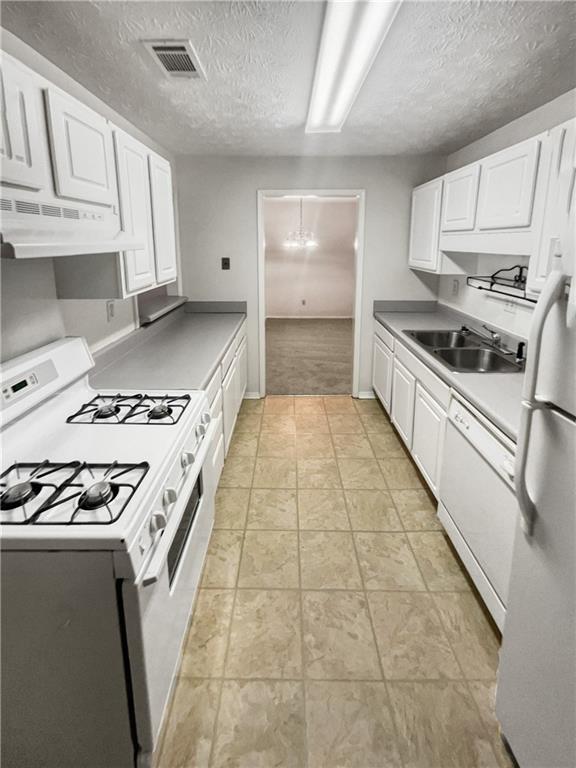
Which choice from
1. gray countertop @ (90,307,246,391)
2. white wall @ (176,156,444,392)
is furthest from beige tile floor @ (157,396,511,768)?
white wall @ (176,156,444,392)

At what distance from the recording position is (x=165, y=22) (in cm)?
166

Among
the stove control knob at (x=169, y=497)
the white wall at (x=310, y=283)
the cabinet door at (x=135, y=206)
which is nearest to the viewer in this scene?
the stove control knob at (x=169, y=497)

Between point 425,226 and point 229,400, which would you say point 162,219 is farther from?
point 425,226

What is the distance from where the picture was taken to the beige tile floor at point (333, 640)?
5.08 feet

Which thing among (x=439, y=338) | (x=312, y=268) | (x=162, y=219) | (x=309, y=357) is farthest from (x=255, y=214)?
(x=312, y=268)

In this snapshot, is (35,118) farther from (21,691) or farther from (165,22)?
(21,691)

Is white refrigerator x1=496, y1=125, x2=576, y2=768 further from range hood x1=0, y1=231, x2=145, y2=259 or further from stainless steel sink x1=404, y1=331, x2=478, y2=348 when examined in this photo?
stainless steel sink x1=404, y1=331, x2=478, y2=348

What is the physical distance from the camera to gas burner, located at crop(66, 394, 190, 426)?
6.05ft

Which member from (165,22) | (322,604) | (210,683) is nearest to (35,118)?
(165,22)

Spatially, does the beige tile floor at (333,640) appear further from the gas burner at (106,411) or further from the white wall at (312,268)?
the white wall at (312,268)

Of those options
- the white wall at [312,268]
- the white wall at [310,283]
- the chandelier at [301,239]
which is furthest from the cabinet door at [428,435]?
the white wall at [310,283]

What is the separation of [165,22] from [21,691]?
215 cm

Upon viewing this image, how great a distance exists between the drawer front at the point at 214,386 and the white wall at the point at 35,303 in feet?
2.26

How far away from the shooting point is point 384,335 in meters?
4.28
